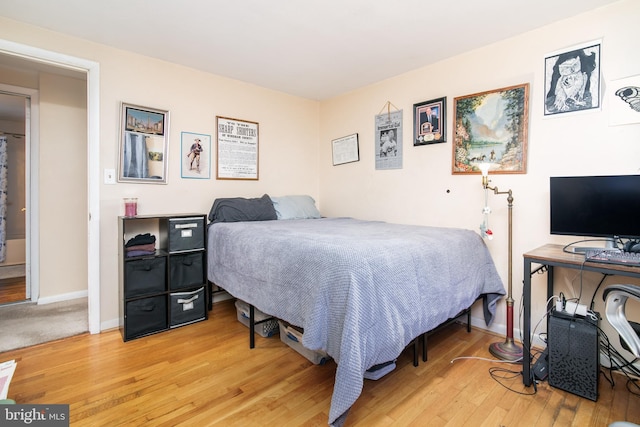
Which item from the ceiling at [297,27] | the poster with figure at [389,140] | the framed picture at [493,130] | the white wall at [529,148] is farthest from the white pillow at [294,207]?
the framed picture at [493,130]

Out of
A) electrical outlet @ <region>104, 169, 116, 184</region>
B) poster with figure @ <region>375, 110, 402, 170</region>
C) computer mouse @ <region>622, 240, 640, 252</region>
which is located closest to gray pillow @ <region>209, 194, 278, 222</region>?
electrical outlet @ <region>104, 169, 116, 184</region>

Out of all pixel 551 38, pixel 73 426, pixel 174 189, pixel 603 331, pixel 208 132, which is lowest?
pixel 73 426

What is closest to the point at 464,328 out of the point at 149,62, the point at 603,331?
the point at 603,331

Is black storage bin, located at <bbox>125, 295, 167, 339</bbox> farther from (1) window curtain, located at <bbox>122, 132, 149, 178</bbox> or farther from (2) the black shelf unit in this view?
(1) window curtain, located at <bbox>122, 132, 149, 178</bbox>

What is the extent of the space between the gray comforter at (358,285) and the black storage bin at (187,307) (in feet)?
1.65

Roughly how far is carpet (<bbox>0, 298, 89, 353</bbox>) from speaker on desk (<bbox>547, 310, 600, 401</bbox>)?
3427 mm

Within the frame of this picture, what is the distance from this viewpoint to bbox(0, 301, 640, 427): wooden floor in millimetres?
1537

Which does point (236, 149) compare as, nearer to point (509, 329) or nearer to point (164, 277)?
point (164, 277)

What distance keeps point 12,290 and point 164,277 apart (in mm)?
2516

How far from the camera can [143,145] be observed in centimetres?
276

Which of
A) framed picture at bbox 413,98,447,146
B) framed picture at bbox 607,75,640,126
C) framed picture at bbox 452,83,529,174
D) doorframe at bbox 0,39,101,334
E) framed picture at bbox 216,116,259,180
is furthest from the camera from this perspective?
framed picture at bbox 216,116,259,180

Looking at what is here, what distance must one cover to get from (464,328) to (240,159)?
9.10 feet

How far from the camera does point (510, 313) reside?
222 centimetres

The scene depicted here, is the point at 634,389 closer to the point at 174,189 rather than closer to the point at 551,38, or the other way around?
the point at 551,38
